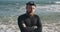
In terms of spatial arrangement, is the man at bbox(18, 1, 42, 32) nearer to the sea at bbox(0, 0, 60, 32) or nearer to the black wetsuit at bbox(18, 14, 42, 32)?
the black wetsuit at bbox(18, 14, 42, 32)

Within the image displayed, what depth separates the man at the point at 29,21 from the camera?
434 centimetres

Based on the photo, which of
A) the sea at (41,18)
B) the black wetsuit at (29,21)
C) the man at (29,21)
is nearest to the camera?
the man at (29,21)

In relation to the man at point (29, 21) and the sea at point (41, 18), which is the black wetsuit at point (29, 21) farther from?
the sea at point (41, 18)

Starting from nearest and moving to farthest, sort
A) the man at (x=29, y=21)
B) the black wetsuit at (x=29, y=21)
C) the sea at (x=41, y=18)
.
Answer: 1. the man at (x=29, y=21)
2. the black wetsuit at (x=29, y=21)
3. the sea at (x=41, y=18)

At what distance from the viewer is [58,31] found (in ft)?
40.7

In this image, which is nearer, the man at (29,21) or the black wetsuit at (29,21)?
the man at (29,21)

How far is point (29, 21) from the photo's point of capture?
4492mm

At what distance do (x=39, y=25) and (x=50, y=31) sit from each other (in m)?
7.93

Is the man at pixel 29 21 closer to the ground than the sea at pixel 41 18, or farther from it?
farther from it

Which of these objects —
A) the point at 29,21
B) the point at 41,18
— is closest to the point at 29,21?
the point at 29,21

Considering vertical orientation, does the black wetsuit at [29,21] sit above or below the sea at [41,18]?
above

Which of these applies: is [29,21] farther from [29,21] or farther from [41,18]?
[41,18]

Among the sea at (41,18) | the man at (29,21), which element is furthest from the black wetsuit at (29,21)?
the sea at (41,18)

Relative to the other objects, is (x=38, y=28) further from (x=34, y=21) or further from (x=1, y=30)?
(x=1, y=30)
